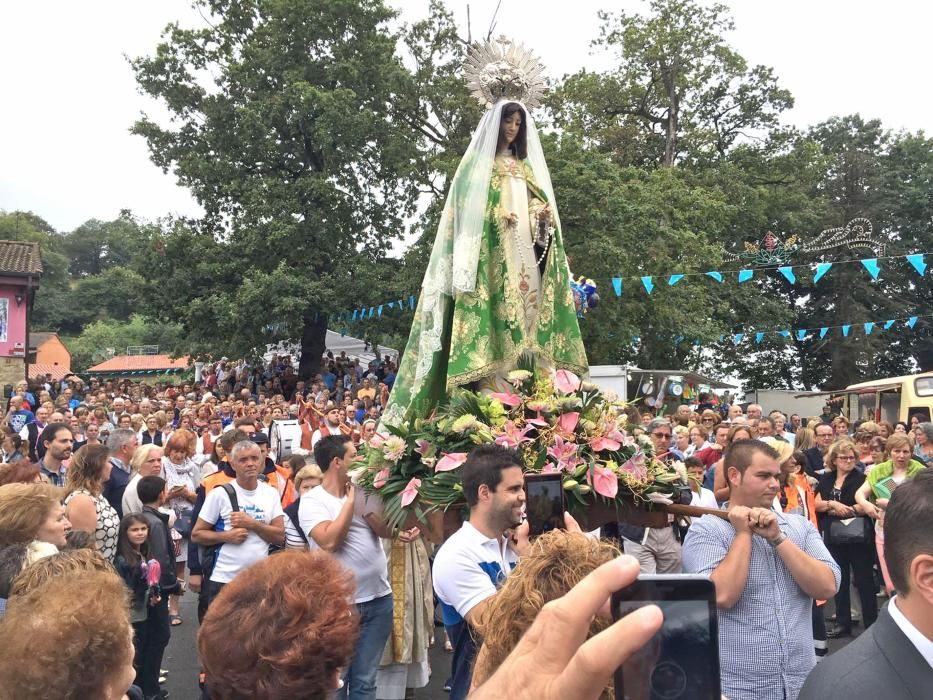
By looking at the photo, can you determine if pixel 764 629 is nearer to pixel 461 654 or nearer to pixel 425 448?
pixel 461 654

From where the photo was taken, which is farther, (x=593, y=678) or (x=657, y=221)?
(x=657, y=221)

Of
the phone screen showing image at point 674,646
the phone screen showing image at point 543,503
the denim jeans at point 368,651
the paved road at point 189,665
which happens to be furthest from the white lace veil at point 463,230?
the phone screen showing image at point 674,646

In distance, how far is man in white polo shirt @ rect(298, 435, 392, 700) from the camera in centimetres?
512

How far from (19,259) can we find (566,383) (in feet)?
102

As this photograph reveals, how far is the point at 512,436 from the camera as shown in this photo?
4.87 metres

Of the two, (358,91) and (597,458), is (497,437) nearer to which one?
(597,458)

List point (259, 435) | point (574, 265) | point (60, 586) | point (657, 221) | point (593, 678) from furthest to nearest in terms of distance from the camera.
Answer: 1. point (657, 221)
2. point (574, 265)
3. point (259, 435)
4. point (60, 586)
5. point (593, 678)

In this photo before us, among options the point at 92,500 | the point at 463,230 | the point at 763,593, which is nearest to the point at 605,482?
the point at 763,593

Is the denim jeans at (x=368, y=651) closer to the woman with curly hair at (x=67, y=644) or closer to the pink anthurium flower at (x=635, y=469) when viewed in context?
the pink anthurium flower at (x=635, y=469)

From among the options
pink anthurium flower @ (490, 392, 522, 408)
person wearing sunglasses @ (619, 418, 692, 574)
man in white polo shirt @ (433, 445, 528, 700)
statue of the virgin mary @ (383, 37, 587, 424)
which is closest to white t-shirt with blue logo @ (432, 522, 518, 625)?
man in white polo shirt @ (433, 445, 528, 700)

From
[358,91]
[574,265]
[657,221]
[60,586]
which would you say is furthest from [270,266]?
[60,586]

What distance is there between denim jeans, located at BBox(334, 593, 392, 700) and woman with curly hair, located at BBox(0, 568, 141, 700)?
2890mm

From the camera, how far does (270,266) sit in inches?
1021

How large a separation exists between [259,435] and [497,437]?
4.76m
